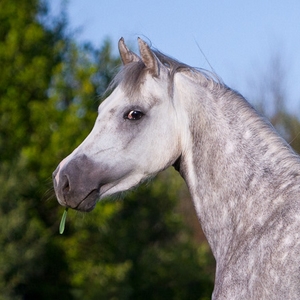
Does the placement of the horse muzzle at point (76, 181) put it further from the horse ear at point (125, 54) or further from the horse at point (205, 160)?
the horse ear at point (125, 54)

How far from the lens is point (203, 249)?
65.1 ft

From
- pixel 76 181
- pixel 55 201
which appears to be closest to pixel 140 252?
pixel 55 201

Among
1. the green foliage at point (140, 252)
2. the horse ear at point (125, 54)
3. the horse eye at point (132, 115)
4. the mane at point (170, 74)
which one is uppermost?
the horse ear at point (125, 54)

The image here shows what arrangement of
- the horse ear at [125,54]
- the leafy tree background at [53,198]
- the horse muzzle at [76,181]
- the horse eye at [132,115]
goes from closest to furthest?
1. the horse muzzle at [76,181]
2. the horse eye at [132,115]
3. the horse ear at [125,54]
4. the leafy tree background at [53,198]

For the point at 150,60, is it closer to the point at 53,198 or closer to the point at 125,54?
the point at 125,54

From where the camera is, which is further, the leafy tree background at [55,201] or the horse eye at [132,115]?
the leafy tree background at [55,201]

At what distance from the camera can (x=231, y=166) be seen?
4.18 metres

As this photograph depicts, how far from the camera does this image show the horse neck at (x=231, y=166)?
13.1 feet

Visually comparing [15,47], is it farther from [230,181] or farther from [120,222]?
[230,181]

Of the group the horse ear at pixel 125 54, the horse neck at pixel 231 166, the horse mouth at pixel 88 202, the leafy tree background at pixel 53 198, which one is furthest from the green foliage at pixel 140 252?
the horse neck at pixel 231 166

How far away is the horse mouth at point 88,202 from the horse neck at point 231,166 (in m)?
0.65

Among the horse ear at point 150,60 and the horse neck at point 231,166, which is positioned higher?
the horse ear at point 150,60

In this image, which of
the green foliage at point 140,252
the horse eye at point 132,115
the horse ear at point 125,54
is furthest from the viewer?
the green foliage at point 140,252

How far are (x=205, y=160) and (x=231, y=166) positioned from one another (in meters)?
0.21
